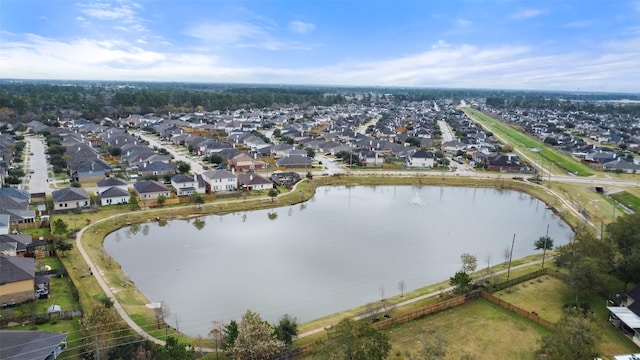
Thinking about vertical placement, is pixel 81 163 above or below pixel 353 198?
above

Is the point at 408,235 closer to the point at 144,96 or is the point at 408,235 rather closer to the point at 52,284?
the point at 52,284

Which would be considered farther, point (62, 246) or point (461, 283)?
point (62, 246)

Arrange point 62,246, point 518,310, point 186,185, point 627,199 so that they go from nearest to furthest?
point 518,310 < point 62,246 < point 186,185 < point 627,199

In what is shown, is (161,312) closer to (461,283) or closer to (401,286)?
(401,286)

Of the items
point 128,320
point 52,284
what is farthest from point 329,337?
point 52,284

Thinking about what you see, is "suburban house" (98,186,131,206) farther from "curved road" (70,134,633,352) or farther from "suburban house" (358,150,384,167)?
"suburban house" (358,150,384,167)

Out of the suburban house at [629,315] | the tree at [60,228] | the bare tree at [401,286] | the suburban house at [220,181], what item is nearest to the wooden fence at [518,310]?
the suburban house at [629,315]

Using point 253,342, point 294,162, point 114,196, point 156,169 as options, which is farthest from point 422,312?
point 156,169
